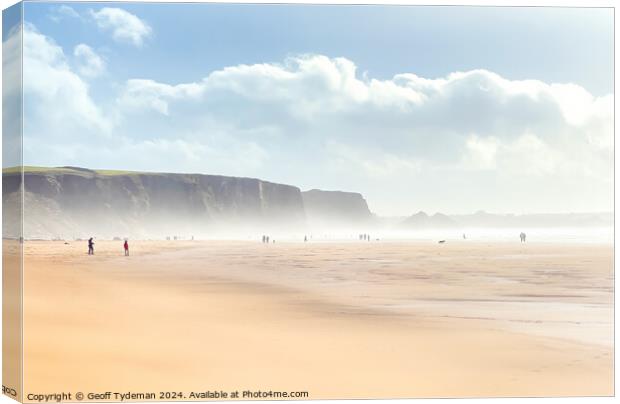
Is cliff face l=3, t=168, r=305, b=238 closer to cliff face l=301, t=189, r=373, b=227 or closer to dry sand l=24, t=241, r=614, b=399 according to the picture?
cliff face l=301, t=189, r=373, b=227

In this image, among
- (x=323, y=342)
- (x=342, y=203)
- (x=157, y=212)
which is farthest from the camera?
(x=157, y=212)

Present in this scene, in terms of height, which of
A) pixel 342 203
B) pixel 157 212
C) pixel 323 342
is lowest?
pixel 323 342

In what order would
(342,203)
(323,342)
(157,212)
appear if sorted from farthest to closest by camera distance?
(157,212)
(342,203)
(323,342)

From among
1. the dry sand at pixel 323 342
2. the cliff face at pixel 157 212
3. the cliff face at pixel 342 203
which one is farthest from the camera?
the cliff face at pixel 157 212

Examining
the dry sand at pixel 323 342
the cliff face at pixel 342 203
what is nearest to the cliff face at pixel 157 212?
the cliff face at pixel 342 203

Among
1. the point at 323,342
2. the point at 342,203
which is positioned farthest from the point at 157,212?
the point at 323,342

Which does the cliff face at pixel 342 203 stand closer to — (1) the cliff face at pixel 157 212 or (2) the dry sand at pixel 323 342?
(2) the dry sand at pixel 323 342

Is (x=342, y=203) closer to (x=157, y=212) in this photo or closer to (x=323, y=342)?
(x=323, y=342)

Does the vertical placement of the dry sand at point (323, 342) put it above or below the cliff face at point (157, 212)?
below

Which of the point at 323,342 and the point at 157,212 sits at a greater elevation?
the point at 157,212

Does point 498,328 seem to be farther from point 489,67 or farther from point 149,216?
point 149,216

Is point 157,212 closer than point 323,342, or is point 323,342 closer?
point 323,342

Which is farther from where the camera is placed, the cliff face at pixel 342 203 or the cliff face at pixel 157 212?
the cliff face at pixel 157 212

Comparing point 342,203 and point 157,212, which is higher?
point 157,212
